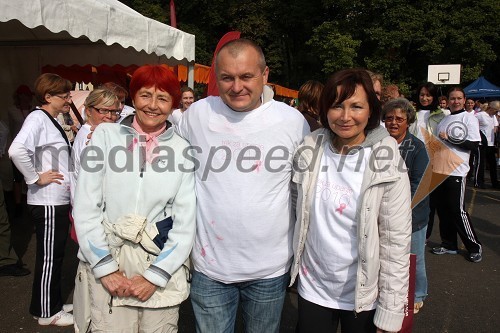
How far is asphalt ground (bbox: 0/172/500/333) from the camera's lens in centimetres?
346

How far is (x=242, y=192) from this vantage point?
1.99m

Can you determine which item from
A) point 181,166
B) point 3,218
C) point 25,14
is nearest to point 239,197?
point 181,166

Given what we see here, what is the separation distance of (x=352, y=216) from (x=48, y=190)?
2.49 m

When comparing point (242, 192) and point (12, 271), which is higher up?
point (242, 192)

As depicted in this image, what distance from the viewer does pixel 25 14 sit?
12.4 feet

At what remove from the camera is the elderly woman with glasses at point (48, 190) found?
3.28m

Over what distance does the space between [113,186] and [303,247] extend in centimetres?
97

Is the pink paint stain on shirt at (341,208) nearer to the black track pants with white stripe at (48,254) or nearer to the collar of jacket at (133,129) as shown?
the collar of jacket at (133,129)

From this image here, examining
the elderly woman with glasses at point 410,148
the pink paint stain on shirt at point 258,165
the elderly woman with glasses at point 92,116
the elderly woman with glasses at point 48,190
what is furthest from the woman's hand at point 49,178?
the elderly woman with glasses at point 410,148

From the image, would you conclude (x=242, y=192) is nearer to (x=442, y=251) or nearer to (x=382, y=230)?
(x=382, y=230)

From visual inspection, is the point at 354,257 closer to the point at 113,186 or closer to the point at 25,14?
the point at 113,186

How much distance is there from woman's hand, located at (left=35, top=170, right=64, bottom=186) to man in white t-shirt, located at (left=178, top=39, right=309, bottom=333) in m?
1.72

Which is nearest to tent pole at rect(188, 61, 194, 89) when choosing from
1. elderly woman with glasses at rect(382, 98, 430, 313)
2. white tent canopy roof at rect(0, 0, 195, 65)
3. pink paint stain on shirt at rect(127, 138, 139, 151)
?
white tent canopy roof at rect(0, 0, 195, 65)

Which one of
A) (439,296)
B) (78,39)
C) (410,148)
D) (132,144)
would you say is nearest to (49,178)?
(132,144)
